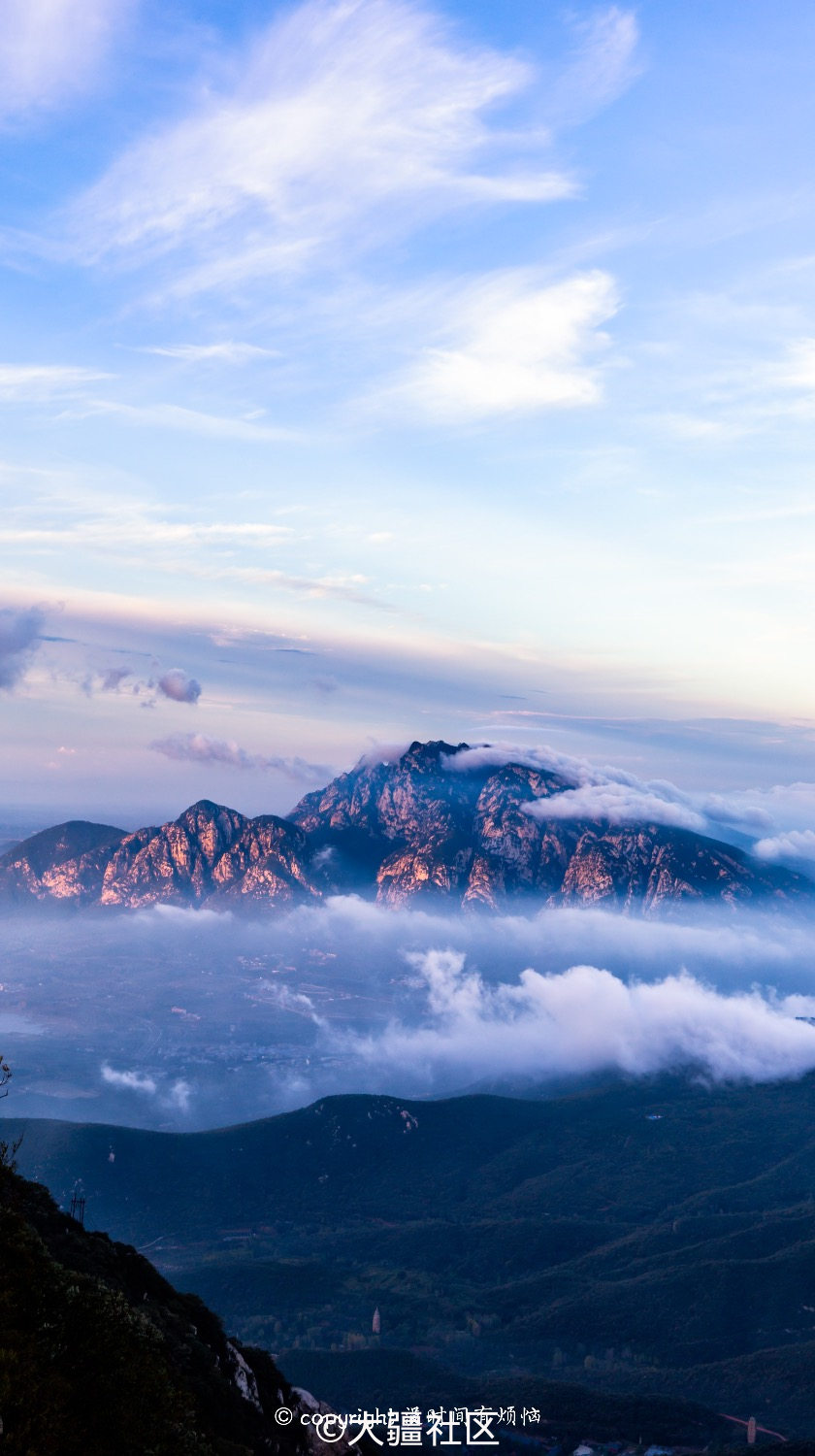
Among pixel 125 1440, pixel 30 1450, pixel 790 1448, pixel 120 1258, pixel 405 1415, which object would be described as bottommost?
pixel 790 1448

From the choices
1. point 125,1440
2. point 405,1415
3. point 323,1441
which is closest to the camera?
point 125,1440

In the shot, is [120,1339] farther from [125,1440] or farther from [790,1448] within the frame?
[790,1448]

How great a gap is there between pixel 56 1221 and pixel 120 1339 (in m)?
49.8

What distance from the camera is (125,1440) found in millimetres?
40531

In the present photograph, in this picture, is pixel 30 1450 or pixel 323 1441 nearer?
pixel 30 1450

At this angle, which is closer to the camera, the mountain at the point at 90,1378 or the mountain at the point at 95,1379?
the mountain at the point at 90,1378

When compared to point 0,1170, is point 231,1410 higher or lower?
lower

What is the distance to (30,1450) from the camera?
34469mm

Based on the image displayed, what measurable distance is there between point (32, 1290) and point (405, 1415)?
187 feet

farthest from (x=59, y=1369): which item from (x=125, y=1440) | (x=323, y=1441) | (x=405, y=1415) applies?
(x=405, y=1415)

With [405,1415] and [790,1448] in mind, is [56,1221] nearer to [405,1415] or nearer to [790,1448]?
[405,1415]

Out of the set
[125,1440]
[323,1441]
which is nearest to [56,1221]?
[323,1441]

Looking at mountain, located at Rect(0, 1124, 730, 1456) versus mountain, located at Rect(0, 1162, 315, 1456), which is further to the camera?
mountain, located at Rect(0, 1124, 730, 1456)

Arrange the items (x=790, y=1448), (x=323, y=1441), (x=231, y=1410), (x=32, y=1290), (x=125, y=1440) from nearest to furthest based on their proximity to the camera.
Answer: (x=125, y=1440) < (x=32, y=1290) < (x=231, y=1410) < (x=323, y=1441) < (x=790, y=1448)
